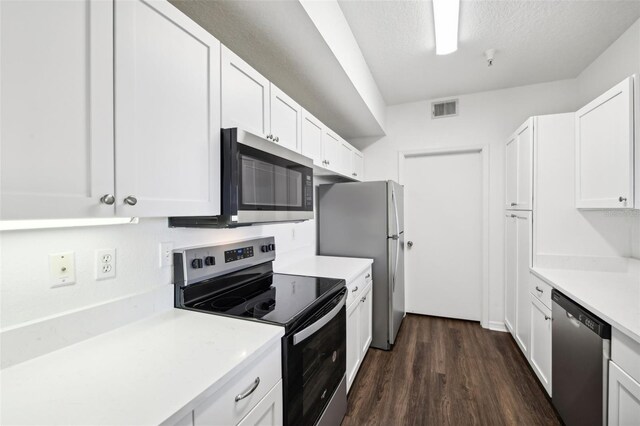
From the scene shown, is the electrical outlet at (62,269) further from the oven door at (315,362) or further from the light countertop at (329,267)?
the light countertop at (329,267)

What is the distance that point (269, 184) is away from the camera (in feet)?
4.67

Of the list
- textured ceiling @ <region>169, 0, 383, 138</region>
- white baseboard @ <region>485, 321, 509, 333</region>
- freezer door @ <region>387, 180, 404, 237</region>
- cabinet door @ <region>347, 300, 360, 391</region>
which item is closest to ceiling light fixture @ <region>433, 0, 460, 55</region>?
textured ceiling @ <region>169, 0, 383, 138</region>

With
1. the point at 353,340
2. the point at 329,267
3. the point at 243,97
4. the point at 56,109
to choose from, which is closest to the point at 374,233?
the point at 329,267

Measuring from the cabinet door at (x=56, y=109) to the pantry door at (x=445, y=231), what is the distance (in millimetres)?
3247

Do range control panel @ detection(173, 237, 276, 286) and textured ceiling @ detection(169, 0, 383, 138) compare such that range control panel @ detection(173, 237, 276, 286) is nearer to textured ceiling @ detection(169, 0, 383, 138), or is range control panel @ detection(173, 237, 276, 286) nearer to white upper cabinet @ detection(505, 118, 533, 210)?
textured ceiling @ detection(169, 0, 383, 138)

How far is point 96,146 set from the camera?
777mm

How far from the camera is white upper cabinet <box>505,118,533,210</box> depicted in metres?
2.34

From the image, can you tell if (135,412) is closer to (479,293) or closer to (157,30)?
(157,30)

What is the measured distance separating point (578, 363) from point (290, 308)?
158cm

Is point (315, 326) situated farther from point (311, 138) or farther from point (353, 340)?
point (311, 138)

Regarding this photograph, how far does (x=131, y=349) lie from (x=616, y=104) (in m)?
2.86

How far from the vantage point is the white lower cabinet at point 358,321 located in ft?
6.60

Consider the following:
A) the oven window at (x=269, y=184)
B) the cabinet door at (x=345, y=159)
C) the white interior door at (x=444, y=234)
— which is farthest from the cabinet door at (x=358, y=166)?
the oven window at (x=269, y=184)

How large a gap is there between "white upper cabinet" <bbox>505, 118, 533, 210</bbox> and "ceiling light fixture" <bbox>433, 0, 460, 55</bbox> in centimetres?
91
